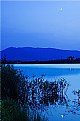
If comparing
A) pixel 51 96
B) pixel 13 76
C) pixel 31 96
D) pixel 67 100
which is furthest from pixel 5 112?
pixel 67 100

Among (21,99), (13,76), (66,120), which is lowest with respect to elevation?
(66,120)

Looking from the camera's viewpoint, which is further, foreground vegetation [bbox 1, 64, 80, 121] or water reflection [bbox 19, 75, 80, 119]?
water reflection [bbox 19, 75, 80, 119]

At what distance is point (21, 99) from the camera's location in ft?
25.5

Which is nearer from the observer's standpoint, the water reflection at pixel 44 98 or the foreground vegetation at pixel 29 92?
the foreground vegetation at pixel 29 92

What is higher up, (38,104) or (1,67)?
(1,67)

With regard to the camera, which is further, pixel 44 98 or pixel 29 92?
pixel 44 98

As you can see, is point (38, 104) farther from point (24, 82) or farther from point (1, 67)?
point (1, 67)

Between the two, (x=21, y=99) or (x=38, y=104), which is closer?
(x=21, y=99)

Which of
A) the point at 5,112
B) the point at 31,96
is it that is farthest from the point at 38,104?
the point at 5,112

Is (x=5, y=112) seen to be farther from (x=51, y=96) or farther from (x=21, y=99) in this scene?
(x=51, y=96)

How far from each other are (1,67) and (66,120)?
2.12 m

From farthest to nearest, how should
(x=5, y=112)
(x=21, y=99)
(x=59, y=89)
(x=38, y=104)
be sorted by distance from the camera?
(x=59, y=89)
(x=38, y=104)
(x=21, y=99)
(x=5, y=112)

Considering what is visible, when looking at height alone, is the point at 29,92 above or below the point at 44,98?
above

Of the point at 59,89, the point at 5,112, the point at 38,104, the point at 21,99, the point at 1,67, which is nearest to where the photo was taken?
the point at 5,112
